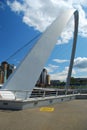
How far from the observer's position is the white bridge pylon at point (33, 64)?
973 inches

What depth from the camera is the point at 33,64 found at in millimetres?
26375

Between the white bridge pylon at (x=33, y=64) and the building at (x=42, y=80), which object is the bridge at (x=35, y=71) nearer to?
the white bridge pylon at (x=33, y=64)

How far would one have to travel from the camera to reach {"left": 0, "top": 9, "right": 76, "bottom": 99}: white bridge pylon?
2472 centimetres

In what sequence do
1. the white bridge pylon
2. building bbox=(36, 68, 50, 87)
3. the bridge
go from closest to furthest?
the bridge → the white bridge pylon → building bbox=(36, 68, 50, 87)

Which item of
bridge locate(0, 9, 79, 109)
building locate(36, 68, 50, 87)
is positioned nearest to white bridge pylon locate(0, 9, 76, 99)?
bridge locate(0, 9, 79, 109)

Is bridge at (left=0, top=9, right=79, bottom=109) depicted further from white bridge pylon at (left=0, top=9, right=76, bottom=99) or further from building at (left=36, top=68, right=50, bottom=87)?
building at (left=36, top=68, right=50, bottom=87)

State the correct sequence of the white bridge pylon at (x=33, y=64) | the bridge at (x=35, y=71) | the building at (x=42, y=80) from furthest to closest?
the building at (x=42, y=80) → the white bridge pylon at (x=33, y=64) → the bridge at (x=35, y=71)

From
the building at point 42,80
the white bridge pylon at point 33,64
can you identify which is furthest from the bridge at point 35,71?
the building at point 42,80

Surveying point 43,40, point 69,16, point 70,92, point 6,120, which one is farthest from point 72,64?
point 6,120

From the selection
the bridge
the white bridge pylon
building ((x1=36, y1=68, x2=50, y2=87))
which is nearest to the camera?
the bridge

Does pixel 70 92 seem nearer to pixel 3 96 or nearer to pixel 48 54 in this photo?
pixel 48 54

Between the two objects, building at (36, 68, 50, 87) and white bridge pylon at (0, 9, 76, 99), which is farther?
building at (36, 68, 50, 87)

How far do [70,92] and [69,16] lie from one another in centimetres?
969

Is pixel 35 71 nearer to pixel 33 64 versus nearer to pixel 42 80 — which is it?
pixel 33 64
